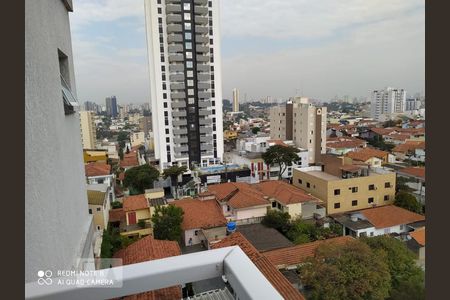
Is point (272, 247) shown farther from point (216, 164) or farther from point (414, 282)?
point (216, 164)

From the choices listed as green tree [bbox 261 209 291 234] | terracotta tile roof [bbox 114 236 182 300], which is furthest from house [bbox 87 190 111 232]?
green tree [bbox 261 209 291 234]

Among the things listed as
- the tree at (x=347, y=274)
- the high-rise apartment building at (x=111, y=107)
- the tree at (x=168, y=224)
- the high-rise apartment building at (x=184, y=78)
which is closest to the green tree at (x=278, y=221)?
the tree at (x=168, y=224)

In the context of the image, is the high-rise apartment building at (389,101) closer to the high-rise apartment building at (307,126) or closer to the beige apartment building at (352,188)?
the high-rise apartment building at (307,126)

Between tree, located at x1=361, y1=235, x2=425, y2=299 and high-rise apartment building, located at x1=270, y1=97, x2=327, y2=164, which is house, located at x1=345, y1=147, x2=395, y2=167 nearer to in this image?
high-rise apartment building, located at x1=270, y1=97, x2=327, y2=164

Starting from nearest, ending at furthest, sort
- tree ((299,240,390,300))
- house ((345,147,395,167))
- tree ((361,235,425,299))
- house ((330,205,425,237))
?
tree ((299,240,390,300)), tree ((361,235,425,299)), house ((330,205,425,237)), house ((345,147,395,167))

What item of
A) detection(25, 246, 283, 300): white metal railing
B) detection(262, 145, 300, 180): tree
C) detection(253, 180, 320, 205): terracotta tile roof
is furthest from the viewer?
detection(262, 145, 300, 180): tree

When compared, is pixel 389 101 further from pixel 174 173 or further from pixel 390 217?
pixel 174 173

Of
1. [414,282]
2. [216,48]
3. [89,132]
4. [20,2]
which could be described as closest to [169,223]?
[414,282]
